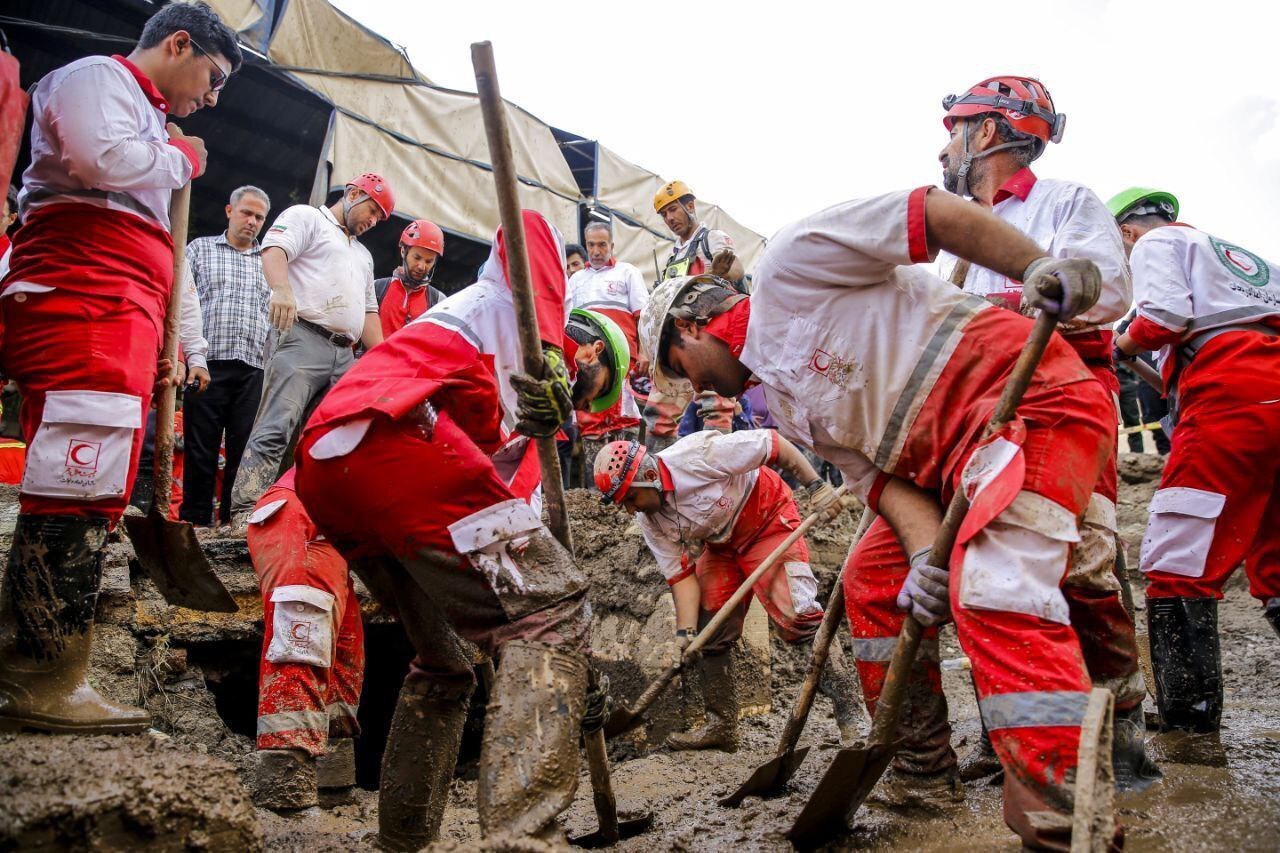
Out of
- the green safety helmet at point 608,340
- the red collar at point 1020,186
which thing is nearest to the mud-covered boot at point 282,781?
the green safety helmet at point 608,340

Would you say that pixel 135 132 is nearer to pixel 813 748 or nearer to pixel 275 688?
pixel 275 688

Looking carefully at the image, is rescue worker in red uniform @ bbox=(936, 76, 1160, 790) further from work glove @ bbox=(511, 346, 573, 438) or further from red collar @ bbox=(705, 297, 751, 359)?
work glove @ bbox=(511, 346, 573, 438)

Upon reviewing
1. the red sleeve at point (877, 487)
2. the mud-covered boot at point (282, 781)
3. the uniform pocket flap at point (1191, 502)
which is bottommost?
the mud-covered boot at point (282, 781)

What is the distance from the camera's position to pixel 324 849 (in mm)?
2363

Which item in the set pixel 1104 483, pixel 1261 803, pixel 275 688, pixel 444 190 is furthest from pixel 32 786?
pixel 444 190

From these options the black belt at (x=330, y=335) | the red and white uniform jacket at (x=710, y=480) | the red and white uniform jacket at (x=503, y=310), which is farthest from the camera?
the black belt at (x=330, y=335)

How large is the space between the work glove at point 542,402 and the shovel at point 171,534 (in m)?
1.39

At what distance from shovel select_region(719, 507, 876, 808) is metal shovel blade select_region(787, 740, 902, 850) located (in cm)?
48

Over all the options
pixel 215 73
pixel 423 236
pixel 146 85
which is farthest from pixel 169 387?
pixel 423 236

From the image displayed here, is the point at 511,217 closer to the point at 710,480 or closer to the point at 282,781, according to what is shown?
the point at 282,781

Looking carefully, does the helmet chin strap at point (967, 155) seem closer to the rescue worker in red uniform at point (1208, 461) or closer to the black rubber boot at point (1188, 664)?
the rescue worker in red uniform at point (1208, 461)

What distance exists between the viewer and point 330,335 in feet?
15.7

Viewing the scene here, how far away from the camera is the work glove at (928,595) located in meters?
1.92

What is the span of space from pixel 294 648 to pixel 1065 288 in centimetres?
277
